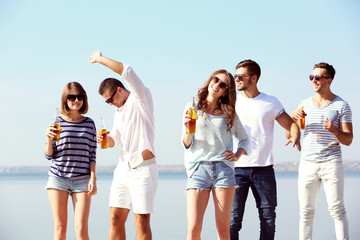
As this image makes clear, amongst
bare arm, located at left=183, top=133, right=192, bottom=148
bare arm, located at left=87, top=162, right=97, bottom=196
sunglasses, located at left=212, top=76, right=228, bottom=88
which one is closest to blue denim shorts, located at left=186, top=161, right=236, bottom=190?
bare arm, located at left=183, top=133, right=192, bottom=148

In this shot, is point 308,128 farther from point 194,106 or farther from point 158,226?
point 158,226

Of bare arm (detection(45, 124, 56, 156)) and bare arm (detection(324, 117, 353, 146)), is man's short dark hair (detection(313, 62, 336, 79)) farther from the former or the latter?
bare arm (detection(45, 124, 56, 156))

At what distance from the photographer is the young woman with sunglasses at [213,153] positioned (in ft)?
15.4

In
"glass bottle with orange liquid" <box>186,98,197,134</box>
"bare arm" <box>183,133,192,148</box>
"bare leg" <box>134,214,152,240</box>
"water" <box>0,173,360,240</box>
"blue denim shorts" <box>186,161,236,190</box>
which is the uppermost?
"glass bottle with orange liquid" <box>186,98,197,134</box>

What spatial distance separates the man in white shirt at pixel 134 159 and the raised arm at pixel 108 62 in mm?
279

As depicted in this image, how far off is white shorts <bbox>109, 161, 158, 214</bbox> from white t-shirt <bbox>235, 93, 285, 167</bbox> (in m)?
1.17

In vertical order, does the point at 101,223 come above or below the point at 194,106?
below

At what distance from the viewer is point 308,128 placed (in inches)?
241

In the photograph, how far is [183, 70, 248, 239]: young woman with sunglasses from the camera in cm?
469

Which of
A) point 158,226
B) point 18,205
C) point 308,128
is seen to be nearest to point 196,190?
point 308,128

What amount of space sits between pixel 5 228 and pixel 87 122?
635cm

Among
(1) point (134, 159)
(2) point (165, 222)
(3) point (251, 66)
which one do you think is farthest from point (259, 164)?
(2) point (165, 222)

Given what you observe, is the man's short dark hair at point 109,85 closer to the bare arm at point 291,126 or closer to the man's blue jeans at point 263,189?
the man's blue jeans at point 263,189

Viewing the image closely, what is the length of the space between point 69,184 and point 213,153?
1460 mm
